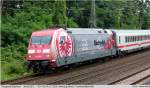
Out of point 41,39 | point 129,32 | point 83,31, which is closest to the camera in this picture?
point 41,39

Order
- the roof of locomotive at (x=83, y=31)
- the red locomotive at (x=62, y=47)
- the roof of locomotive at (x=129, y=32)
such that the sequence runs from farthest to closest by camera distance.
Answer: the roof of locomotive at (x=129, y=32), the roof of locomotive at (x=83, y=31), the red locomotive at (x=62, y=47)

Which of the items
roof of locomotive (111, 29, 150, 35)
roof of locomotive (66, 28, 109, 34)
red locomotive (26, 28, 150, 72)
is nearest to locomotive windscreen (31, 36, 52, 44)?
red locomotive (26, 28, 150, 72)

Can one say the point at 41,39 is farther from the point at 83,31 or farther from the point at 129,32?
the point at 129,32

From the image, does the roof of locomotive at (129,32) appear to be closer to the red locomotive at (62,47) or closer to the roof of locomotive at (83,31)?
the roof of locomotive at (83,31)

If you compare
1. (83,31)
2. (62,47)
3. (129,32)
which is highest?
(83,31)

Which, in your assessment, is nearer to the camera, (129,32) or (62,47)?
(62,47)

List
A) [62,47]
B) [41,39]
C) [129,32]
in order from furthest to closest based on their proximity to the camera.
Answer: [129,32] → [62,47] → [41,39]

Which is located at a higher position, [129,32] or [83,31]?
[83,31]

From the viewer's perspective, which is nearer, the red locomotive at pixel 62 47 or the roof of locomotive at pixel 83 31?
the red locomotive at pixel 62 47

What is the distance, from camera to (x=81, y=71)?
2916 cm

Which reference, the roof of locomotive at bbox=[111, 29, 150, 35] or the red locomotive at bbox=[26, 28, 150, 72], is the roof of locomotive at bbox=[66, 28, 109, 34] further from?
the roof of locomotive at bbox=[111, 29, 150, 35]

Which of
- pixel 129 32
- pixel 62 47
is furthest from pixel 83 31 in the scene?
pixel 129 32

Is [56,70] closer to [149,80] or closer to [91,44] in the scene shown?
[91,44]

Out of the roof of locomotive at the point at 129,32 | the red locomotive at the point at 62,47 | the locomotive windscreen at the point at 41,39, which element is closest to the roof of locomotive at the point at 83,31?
the red locomotive at the point at 62,47
